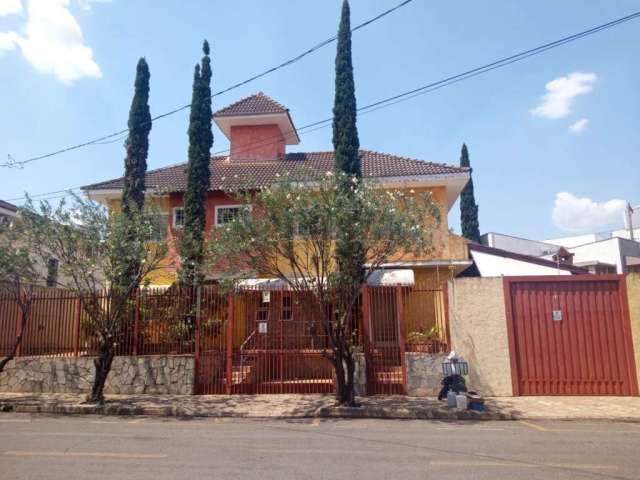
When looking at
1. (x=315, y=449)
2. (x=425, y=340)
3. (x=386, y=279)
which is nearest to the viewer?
(x=315, y=449)

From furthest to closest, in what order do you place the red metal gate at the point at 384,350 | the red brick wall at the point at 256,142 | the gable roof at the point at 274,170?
the red brick wall at the point at 256,142, the gable roof at the point at 274,170, the red metal gate at the point at 384,350

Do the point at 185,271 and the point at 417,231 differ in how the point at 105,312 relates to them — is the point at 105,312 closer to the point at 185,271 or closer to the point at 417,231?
the point at 185,271

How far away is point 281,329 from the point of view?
12.4 m

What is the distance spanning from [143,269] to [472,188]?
23646mm

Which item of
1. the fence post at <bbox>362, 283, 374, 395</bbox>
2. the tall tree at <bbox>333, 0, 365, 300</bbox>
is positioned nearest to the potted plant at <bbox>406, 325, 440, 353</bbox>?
the fence post at <bbox>362, 283, 374, 395</bbox>

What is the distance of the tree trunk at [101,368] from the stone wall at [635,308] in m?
12.6

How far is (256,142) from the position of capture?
21188mm

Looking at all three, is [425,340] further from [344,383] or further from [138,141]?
[138,141]

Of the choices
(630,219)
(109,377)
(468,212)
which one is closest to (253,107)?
(109,377)

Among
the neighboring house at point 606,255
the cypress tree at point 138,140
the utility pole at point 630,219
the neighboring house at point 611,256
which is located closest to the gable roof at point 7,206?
the cypress tree at point 138,140

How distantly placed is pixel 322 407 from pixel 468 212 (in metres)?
22.0

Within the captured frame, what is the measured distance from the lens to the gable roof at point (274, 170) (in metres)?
17.5

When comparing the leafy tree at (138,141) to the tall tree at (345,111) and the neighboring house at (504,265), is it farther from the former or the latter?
→ the neighboring house at (504,265)

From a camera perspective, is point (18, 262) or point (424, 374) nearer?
point (18, 262)
